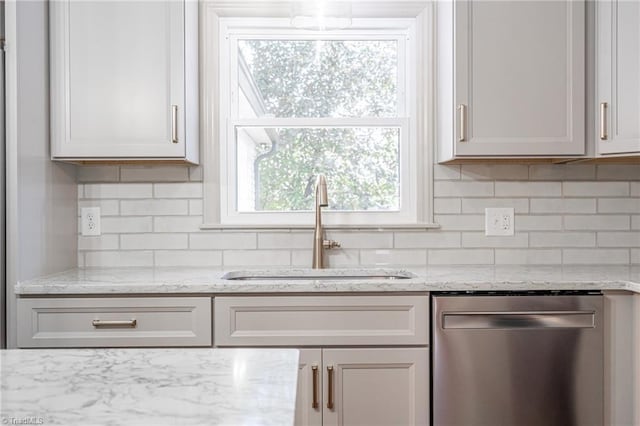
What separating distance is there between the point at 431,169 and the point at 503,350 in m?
0.93

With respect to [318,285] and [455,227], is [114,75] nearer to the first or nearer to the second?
[318,285]

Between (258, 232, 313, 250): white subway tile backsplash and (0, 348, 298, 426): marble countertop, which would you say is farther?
(258, 232, 313, 250): white subway tile backsplash

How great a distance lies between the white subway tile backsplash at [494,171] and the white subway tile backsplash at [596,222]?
0.98 feet

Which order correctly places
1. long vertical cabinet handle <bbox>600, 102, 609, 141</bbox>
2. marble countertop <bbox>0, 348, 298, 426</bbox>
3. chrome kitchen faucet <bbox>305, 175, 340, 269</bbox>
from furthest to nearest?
1. chrome kitchen faucet <bbox>305, 175, 340, 269</bbox>
2. long vertical cabinet handle <bbox>600, 102, 609, 141</bbox>
3. marble countertop <bbox>0, 348, 298, 426</bbox>

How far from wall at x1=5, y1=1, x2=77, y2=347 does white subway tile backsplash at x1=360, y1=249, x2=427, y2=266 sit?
134 centimetres

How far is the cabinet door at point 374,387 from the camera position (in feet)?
6.26

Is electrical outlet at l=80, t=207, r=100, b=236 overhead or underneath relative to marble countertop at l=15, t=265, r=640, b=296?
overhead

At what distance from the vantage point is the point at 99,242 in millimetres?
2488

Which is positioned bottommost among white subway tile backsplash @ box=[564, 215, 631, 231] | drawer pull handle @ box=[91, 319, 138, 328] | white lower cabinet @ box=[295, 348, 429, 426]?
white lower cabinet @ box=[295, 348, 429, 426]

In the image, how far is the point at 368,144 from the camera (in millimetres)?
2578

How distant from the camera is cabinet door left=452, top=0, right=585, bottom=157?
2.16 m

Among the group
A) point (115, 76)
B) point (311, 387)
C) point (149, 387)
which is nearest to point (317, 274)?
point (311, 387)

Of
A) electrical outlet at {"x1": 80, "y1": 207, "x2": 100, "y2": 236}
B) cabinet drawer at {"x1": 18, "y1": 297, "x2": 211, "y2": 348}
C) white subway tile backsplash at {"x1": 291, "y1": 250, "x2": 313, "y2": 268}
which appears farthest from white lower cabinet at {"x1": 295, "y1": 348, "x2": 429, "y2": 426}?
electrical outlet at {"x1": 80, "y1": 207, "x2": 100, "y2": 236}

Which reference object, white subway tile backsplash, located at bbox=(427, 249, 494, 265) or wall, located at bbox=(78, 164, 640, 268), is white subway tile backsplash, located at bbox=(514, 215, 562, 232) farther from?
white subway tile backsplash, located at bbox=(427, 249, 494, 265)
